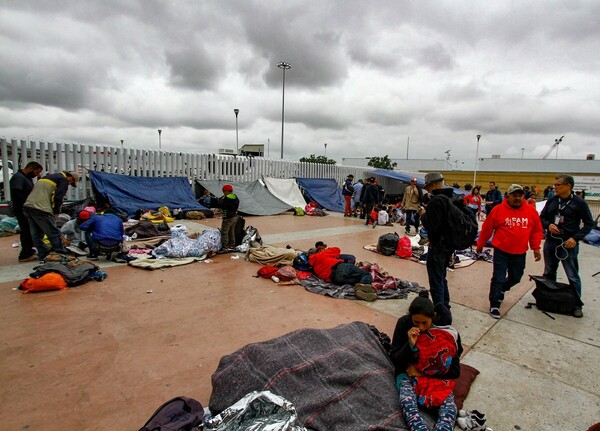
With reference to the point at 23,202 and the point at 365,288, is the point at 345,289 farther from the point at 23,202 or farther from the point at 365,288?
the point at 23,202

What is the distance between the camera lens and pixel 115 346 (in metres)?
3.17

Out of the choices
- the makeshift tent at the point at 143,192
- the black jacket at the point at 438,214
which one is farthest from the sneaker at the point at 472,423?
the makeshift tent at the point at 143,192

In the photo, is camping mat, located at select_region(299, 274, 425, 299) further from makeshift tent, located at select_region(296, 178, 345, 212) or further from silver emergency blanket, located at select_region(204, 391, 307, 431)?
makeshift tent, located at select_region(296, 178, 345, 212)

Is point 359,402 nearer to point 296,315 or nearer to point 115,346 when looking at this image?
point 296,315

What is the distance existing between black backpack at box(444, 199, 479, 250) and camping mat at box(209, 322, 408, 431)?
1.67m

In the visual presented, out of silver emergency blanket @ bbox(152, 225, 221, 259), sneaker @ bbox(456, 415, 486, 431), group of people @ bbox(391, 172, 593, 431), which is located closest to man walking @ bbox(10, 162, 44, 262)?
silver emergency blanket @ bbox(152, 225, 221, 259)

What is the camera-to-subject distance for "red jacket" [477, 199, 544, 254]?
4148 mm

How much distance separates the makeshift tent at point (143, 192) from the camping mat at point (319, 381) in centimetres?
955

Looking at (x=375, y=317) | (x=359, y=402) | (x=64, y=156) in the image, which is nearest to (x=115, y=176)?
(x=64, y=156)

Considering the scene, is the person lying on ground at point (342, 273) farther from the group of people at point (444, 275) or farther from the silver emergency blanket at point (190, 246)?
the silver emergency blanket at point (190, 246)

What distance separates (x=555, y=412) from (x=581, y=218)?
293 centimetres

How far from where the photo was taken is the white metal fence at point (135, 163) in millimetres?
9531

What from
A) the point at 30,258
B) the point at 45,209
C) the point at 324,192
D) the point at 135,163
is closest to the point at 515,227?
the point at 45,209

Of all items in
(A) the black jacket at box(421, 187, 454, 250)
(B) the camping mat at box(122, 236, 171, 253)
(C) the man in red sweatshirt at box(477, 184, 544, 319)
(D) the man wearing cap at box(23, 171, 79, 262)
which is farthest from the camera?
(B) the camping mat at box(122, 236, 171, 253)
